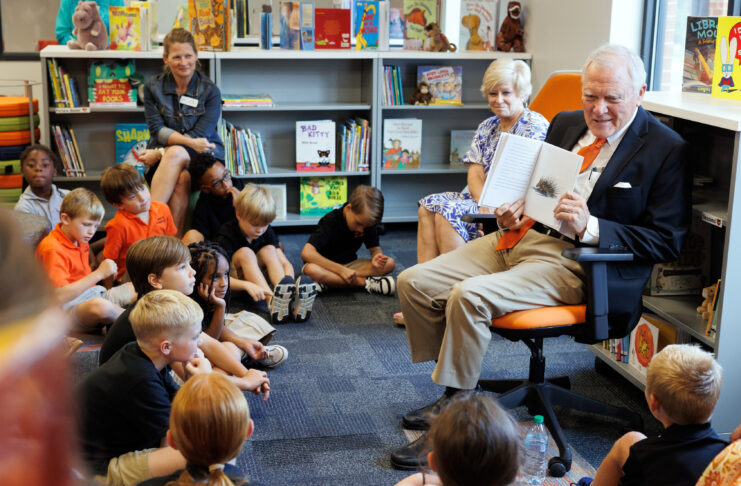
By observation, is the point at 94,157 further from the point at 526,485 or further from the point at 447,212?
the point at 526,485

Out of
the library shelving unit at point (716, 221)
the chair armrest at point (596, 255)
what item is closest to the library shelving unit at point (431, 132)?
the library shelving unit at point (716, 221)

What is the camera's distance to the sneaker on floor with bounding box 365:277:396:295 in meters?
3.88

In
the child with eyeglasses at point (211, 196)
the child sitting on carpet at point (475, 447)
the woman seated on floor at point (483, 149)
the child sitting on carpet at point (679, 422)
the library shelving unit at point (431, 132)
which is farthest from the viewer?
the library shelving unit at point (431, 132)

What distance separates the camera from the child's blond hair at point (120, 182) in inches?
132

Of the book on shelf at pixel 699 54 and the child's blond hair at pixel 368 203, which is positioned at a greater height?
the book on shelf at pixel 699 54

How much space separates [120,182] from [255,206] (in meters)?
0.59

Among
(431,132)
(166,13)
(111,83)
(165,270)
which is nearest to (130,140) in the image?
(111,83)

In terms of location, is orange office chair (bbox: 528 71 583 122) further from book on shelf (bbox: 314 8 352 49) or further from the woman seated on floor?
book on shelf (bbox: 314 8 352 49)

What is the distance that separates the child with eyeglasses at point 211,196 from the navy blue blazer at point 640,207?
199cm

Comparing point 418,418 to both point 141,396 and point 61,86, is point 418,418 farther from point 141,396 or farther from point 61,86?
point 61,86

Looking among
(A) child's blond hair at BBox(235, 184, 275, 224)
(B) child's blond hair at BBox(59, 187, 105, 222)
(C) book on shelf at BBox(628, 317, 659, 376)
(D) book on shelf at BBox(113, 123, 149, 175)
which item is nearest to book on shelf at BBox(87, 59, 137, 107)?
(D) book on shelf at BBox(113, 123, 149, 175)

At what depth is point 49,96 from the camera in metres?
4.68

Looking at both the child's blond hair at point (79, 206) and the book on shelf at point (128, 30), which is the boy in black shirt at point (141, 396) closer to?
the child's blond hair at point (79, 206)

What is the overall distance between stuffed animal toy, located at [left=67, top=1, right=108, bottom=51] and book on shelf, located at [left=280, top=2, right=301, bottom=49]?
1052 millimetres
